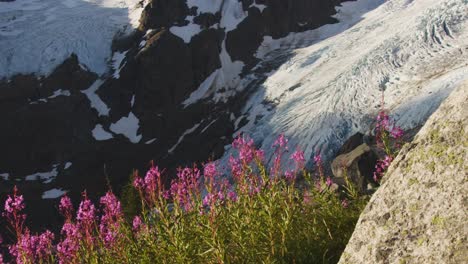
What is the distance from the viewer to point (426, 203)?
6.62 ft

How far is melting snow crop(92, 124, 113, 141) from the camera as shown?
163 ft

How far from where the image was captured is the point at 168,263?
3.69m

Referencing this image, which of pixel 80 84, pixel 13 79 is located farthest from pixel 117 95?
pixel 13 79

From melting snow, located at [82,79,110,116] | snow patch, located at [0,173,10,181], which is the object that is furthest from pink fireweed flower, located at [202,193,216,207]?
melting snow, located at [82,79,110,116]

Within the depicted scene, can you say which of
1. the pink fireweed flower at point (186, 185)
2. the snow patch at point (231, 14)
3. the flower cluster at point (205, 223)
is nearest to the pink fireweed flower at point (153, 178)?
the flower cluster at point (205, 223)

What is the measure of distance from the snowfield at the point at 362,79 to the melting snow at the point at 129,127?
1234 centimetres

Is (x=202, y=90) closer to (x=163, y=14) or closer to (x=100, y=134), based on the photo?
(x=163, y=14)

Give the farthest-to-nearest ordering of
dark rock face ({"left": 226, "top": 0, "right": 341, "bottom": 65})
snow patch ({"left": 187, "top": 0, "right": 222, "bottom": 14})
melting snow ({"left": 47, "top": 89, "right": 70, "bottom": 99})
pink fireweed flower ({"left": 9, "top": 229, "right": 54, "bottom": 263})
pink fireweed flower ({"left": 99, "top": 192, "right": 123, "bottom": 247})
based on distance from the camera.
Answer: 1. snow patch ({"left": 187, "top": 0, "right": 222, "bottom": 14})
2. dark rock face ({"left": 226, "top": 0, "right": 341, "bottom": 65})
3. melting snow ({"left": 47, "top": 89, "right": 70, "bottom": 99})
4. pink fireweed flower ({"left": 99, "top": 192, "right": 123, "bottom": 247})
5. pink fireweed flower ({"left": 9, "top": 229, "right": 54, "bottom": 263})

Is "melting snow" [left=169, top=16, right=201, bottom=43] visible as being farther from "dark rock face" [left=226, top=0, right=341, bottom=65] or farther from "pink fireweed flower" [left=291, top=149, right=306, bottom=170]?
"pink fireweed flower" [left=291, top=149, right=306, bottom=170]

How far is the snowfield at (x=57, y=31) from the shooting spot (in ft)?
183

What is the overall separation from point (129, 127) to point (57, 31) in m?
20.7

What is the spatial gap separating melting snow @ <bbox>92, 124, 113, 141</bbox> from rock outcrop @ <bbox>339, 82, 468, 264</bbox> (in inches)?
1950

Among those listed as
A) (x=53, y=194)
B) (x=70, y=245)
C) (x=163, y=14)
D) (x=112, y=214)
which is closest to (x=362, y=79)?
(x=163, y=14)

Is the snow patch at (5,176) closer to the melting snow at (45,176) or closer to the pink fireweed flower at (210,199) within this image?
A: the melting snow at (45,176)
